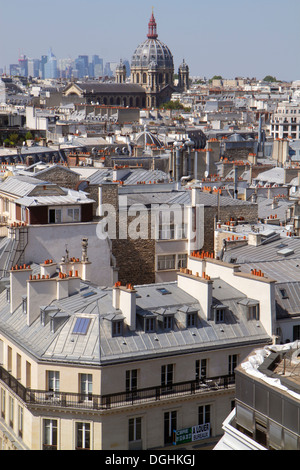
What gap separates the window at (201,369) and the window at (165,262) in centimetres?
1102

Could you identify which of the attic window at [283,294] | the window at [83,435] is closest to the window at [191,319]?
the attic window at [283,294]

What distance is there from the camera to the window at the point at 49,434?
2261 centimetres

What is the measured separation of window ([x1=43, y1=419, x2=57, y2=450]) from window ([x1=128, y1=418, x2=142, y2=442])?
1.74 meters

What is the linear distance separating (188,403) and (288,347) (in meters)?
4.12

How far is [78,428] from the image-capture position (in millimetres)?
22453

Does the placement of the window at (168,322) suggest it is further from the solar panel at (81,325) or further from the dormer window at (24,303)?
the dormer window at (24,303)

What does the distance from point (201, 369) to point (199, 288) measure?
2.29 m

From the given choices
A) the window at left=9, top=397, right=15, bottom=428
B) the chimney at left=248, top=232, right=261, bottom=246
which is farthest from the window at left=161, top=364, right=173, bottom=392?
the chimney at left=248, top=232, right=261, bottom=246

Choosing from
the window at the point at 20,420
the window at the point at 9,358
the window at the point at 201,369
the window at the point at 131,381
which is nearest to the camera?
the window at the point at 131,381

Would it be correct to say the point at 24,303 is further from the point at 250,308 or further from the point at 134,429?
the point at 250,308

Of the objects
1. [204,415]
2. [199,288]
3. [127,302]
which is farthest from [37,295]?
[204,415]

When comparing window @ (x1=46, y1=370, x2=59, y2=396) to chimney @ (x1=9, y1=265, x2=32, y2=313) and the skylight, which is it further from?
the skylight

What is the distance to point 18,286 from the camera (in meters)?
26.2

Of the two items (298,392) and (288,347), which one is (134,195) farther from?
(298,392)
